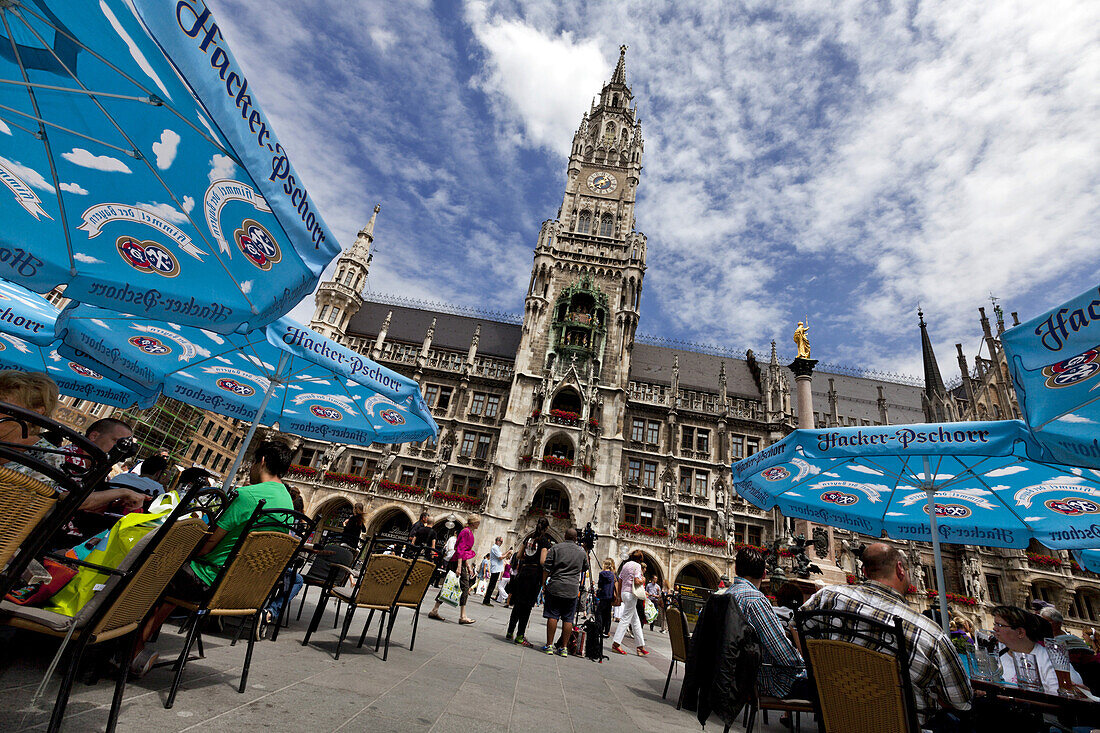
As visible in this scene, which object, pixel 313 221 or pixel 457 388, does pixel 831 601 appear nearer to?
pixel 313 221

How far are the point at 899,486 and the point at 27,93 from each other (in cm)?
1128

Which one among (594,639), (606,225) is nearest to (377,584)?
(594,639)

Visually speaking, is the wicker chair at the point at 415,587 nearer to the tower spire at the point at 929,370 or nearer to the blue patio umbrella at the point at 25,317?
the blue patio umbrella at the point at 25,317

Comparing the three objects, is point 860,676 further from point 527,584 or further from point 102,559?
point 527,584

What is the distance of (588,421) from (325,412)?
21174 mm

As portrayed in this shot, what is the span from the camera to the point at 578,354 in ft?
103

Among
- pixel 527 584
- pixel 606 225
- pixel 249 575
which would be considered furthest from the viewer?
pixel 606 225

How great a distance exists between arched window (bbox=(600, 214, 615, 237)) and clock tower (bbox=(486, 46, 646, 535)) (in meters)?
0.07

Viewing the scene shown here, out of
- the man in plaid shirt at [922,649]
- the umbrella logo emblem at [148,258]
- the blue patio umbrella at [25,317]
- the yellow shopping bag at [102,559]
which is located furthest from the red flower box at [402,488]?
the man in plaid shirt at [922,649]

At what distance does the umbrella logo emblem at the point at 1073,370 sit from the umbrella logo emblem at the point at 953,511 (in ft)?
18.1

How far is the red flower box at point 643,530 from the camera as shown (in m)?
27.5

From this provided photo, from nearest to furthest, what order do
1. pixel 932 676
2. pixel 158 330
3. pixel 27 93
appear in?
pixel 932 676 < pixel 27 93 < pixel 158 330

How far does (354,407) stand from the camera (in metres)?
8.50

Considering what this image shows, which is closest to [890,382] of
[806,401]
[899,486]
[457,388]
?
[806,401]
